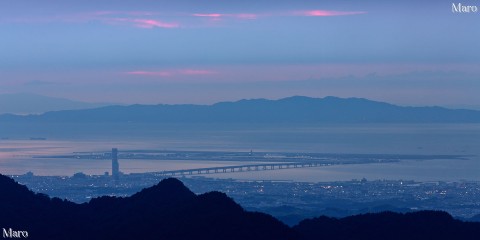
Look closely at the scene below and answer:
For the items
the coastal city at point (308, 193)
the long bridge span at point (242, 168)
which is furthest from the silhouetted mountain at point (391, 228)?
the long bridge span at point (242, 168)

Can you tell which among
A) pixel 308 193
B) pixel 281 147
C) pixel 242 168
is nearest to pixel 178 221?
pixel 308 193

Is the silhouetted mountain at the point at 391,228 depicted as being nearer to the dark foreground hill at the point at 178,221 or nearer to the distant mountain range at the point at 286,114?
the dark foreground hill at the point at 178,221

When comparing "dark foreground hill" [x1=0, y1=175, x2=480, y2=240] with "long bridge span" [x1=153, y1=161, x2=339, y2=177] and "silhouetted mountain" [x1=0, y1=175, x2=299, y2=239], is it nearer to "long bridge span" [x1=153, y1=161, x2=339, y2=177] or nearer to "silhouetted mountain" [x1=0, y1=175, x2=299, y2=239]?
"silhouetted mountain" [x1=0, y1=175, x2=299, y2=239]

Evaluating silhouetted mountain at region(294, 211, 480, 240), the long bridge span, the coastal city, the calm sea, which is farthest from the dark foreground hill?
the long bridge span

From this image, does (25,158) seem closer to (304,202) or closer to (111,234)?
(304,202)

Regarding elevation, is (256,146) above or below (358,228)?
above

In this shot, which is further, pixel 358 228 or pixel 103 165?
pixel 103 165

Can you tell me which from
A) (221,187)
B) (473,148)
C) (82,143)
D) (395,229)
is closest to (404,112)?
(473,148)
